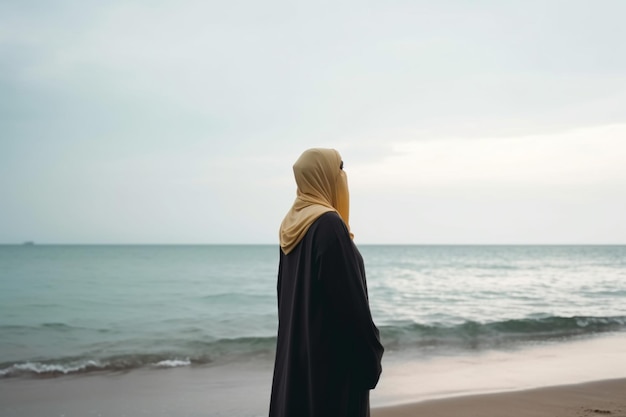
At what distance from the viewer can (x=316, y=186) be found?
2.29 m

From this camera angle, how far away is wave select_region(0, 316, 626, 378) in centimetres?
855

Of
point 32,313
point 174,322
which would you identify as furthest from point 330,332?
point 32,313

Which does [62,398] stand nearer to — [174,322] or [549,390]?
[549,390]

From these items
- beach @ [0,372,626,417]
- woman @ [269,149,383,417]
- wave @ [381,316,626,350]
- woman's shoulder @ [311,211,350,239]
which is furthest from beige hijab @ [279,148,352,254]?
wave @ [381,316,626,350]

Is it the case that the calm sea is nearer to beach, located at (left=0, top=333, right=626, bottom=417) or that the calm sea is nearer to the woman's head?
beach, located at (left=0, top=333, right=626, bottom=417)

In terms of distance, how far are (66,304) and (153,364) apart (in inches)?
407

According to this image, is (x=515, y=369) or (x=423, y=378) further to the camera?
(x=515, y=369)

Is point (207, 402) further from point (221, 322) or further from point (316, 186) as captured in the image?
point (221, 322)

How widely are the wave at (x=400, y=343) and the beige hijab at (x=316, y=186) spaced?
6.94 m

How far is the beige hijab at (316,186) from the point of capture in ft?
7.48

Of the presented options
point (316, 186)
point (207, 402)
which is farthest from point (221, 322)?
point (316, 186)

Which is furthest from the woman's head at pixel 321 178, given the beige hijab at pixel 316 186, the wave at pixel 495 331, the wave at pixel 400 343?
the wave at pixel 495 331

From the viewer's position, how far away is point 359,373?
6.91 feet

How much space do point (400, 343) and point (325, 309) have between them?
29.1ft
